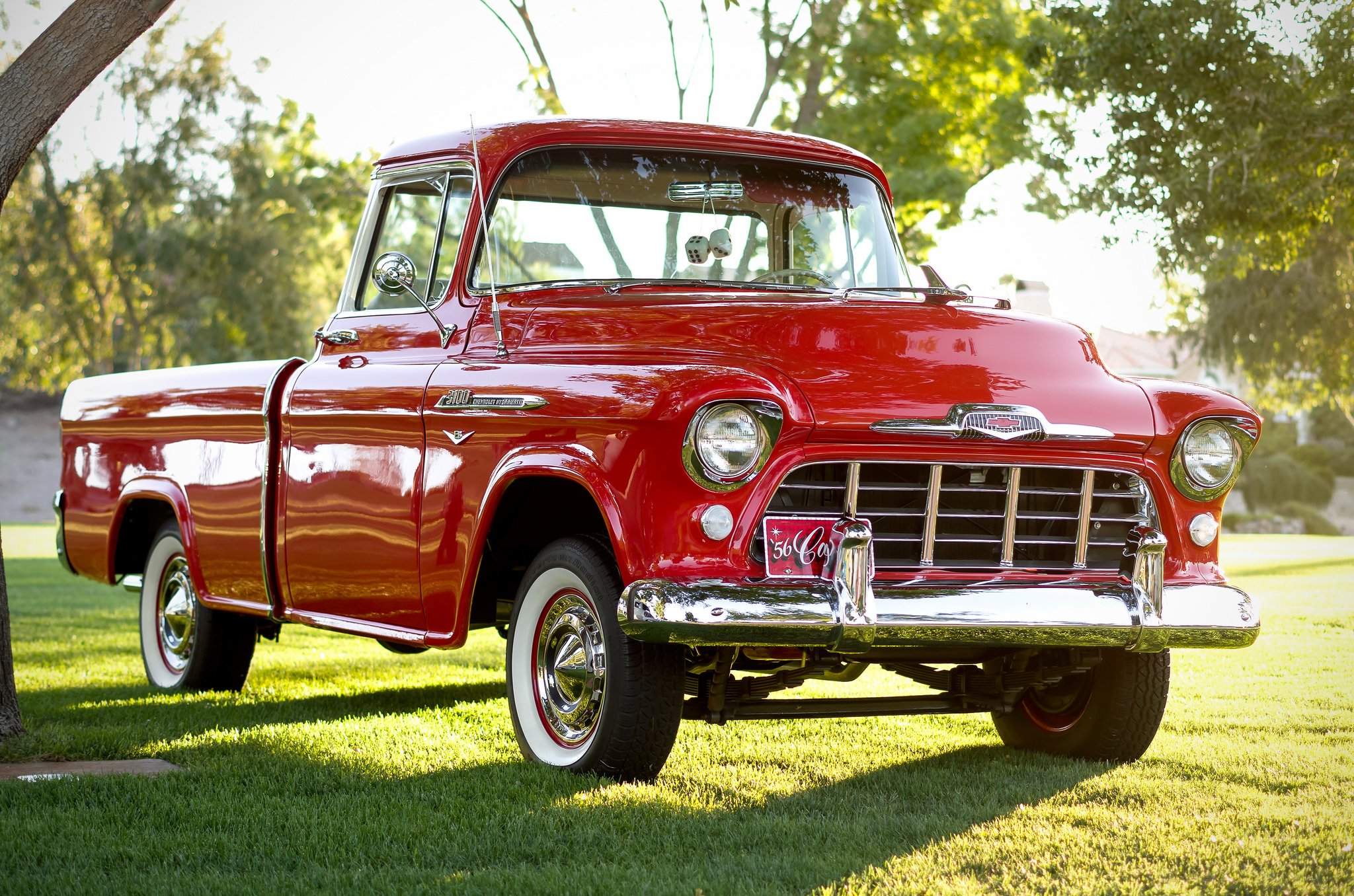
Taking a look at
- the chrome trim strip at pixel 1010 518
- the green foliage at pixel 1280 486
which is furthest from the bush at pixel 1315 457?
the chrome trim strip at pixel 1010 518

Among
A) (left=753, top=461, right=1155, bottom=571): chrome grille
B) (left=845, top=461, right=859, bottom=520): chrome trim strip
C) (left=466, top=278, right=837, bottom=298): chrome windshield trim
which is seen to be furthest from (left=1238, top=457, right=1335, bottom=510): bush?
(left=845, top=461, right=859, bottom=520): chrome trim strip

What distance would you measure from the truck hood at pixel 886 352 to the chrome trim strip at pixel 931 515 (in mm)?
190

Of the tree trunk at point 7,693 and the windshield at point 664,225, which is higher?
the windshield at point 664,225

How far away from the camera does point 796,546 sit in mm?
4574

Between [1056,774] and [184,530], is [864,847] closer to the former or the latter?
[1056,774]

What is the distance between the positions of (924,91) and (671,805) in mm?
15538

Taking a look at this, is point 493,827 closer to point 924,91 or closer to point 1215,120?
point 1215,120

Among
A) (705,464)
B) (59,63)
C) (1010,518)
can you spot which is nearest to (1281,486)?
(1010,518)

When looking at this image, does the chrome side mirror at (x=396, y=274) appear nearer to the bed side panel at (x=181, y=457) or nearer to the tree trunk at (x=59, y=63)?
the bed side panel at (x=181, y=457)

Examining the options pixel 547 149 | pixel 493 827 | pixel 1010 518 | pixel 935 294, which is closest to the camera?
pixel 493 827

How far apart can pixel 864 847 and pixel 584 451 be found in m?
1.44

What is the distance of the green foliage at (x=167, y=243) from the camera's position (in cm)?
3541

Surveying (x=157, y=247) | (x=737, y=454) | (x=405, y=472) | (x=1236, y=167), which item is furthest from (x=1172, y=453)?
(x=157, y=247)

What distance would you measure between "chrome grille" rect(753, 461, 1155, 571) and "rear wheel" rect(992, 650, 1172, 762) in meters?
0.55
